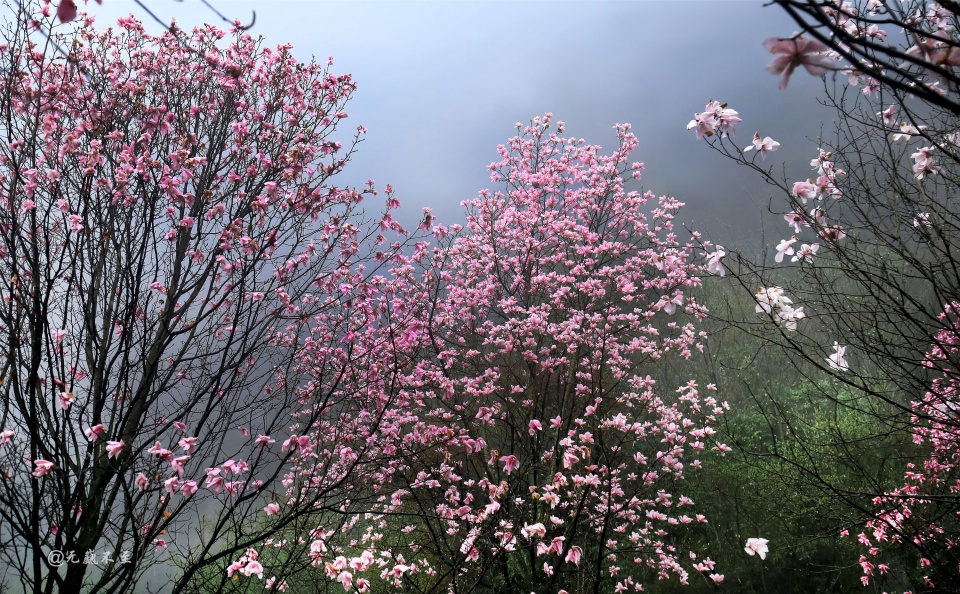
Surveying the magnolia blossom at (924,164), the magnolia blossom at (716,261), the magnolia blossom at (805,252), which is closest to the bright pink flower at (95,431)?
the magnolia blossom at (716,261)

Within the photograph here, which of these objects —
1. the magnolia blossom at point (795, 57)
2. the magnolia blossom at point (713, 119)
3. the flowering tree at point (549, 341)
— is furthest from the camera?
the flowering tree at point (549, 341)

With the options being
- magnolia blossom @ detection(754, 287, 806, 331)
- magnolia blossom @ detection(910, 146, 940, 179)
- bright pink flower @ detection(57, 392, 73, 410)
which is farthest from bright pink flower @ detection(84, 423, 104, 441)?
magnolia blossom @ detection(910, 146, 940, 179)

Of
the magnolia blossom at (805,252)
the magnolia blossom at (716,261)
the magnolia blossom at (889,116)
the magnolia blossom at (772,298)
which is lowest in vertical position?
the magnolia blossom at (772,298)

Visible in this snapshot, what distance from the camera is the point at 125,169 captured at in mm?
4395

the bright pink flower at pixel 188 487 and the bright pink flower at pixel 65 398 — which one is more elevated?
the bright pink flower at pixel 65 398

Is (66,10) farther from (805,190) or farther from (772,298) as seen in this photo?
(805,190)

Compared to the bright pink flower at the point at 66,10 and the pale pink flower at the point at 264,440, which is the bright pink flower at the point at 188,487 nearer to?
the pale pink flower at the point at 264,440

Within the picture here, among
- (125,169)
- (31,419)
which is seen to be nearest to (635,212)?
(125,169)

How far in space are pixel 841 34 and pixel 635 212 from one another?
33.9 ft

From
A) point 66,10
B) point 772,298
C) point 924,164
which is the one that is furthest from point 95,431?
point 924,164

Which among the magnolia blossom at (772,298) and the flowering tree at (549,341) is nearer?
the magnolia blossom at (772,298)

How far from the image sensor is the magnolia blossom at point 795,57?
1.33 metres

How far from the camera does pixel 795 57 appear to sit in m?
1.37

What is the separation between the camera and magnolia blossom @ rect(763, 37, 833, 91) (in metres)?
1.33
